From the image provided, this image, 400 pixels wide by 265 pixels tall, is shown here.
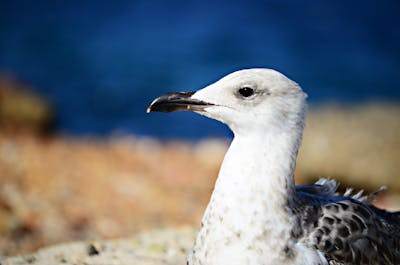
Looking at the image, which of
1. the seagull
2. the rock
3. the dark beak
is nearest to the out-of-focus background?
the rock

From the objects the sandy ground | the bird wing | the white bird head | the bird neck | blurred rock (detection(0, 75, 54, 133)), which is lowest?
the bird wing

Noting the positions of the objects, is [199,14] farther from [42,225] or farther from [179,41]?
[42,225]

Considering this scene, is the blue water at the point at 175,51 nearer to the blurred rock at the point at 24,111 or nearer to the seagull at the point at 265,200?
the blurred rock at the point at 24,111

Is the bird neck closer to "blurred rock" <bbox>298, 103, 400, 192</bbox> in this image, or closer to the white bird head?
the white bird head

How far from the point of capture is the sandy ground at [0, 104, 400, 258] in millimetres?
6789

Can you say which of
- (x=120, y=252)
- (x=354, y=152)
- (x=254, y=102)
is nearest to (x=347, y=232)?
(x=254, y=102)

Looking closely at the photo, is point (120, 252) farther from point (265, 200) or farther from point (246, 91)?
point (246, 91)

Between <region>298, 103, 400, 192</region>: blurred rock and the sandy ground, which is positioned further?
<region>298, 103, 400, 192</region>: blurred rock

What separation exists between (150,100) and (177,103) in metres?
11.3

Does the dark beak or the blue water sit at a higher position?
the blue water

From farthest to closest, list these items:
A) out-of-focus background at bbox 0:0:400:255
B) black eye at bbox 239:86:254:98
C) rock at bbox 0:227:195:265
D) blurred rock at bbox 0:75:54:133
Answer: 1. blurred rock at bbox 0:75:54:133
2. out-of-focus background at bbox 0:0:400:255
3. rock at bbox 0:227:195:265
4. black eye at bbox 239:86:254:98

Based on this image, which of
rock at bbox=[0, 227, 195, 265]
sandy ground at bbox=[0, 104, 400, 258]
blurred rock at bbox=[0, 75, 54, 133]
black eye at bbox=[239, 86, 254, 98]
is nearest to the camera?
black eye at bbox=[239, 86, 254, 98]

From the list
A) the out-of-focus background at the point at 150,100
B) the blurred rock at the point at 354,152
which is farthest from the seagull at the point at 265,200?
the blurred rock at the point at 354,152

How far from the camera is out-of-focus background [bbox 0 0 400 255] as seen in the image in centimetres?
755
